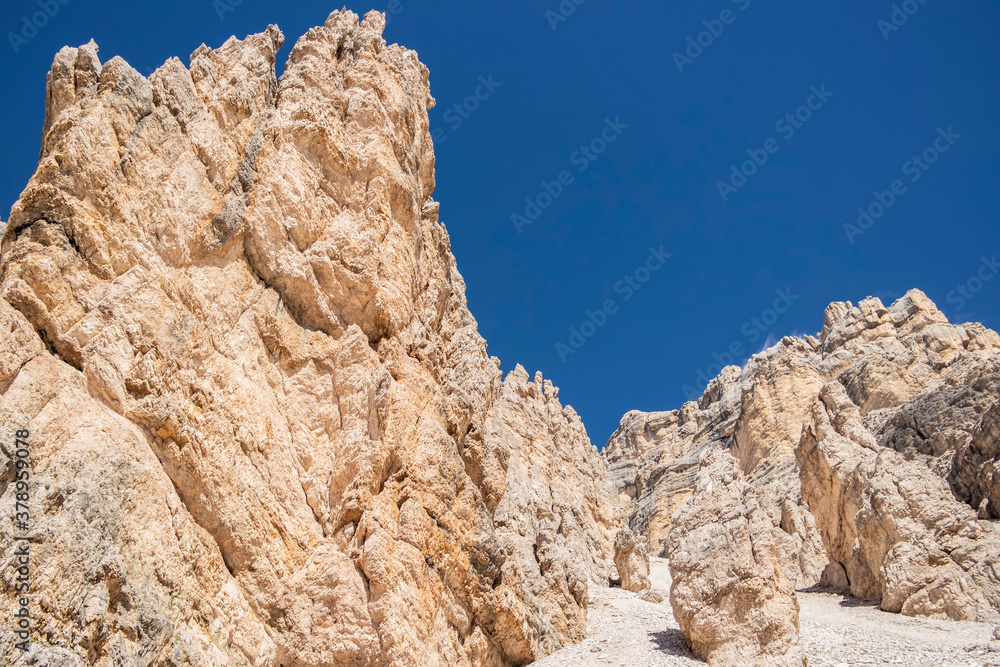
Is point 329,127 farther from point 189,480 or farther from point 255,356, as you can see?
point 189,480

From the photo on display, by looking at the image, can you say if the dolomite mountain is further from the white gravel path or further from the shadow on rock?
the white gravel path

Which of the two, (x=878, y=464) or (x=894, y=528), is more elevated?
(x=878, y=464)

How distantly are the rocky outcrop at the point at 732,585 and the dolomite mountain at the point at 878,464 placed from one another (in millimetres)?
305

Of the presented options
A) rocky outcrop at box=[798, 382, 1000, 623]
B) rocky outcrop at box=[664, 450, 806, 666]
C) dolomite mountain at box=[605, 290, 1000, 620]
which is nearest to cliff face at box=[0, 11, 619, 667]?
rocky outcrop at box=[664, 450, 806, 666]

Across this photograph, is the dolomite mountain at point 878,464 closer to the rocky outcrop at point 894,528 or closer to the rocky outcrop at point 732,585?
the rocky outcrop at point 894,528

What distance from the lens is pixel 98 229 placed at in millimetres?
11422

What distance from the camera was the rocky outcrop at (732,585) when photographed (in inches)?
574

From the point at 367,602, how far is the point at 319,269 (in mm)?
7504

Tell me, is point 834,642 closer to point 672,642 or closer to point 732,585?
point 732,585

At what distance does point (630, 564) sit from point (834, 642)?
18.4 metres

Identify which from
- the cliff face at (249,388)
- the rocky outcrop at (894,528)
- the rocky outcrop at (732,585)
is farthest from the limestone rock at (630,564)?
the rocky outcrop at (732,585)

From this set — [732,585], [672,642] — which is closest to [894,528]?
[672,642]

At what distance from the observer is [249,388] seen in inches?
498

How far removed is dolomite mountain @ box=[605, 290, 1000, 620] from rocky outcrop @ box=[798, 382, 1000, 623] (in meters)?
0.06
